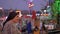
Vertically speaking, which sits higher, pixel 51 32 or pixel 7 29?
pixel 7 29

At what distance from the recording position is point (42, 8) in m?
2.59

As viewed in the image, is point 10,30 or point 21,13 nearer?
point 10,30

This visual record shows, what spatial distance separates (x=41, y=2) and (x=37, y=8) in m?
0.12

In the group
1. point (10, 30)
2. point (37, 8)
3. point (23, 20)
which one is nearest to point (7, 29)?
point (10, 30)

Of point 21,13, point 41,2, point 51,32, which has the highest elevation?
point 41,2

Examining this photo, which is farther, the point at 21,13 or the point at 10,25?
the point at 21,13

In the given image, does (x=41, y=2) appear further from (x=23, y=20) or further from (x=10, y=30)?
(x=10, y=30)

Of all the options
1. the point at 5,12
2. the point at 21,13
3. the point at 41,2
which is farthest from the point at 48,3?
the point at 5,12

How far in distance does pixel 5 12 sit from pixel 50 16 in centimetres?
77

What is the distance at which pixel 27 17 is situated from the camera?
254 cm

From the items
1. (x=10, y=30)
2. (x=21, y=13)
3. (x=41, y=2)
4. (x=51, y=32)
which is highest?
(x=41, y=2)

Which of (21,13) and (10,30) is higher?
(21,13)

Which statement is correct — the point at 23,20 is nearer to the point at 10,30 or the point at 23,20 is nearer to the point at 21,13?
the point at 21,13

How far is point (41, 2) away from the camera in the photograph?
259 cm
